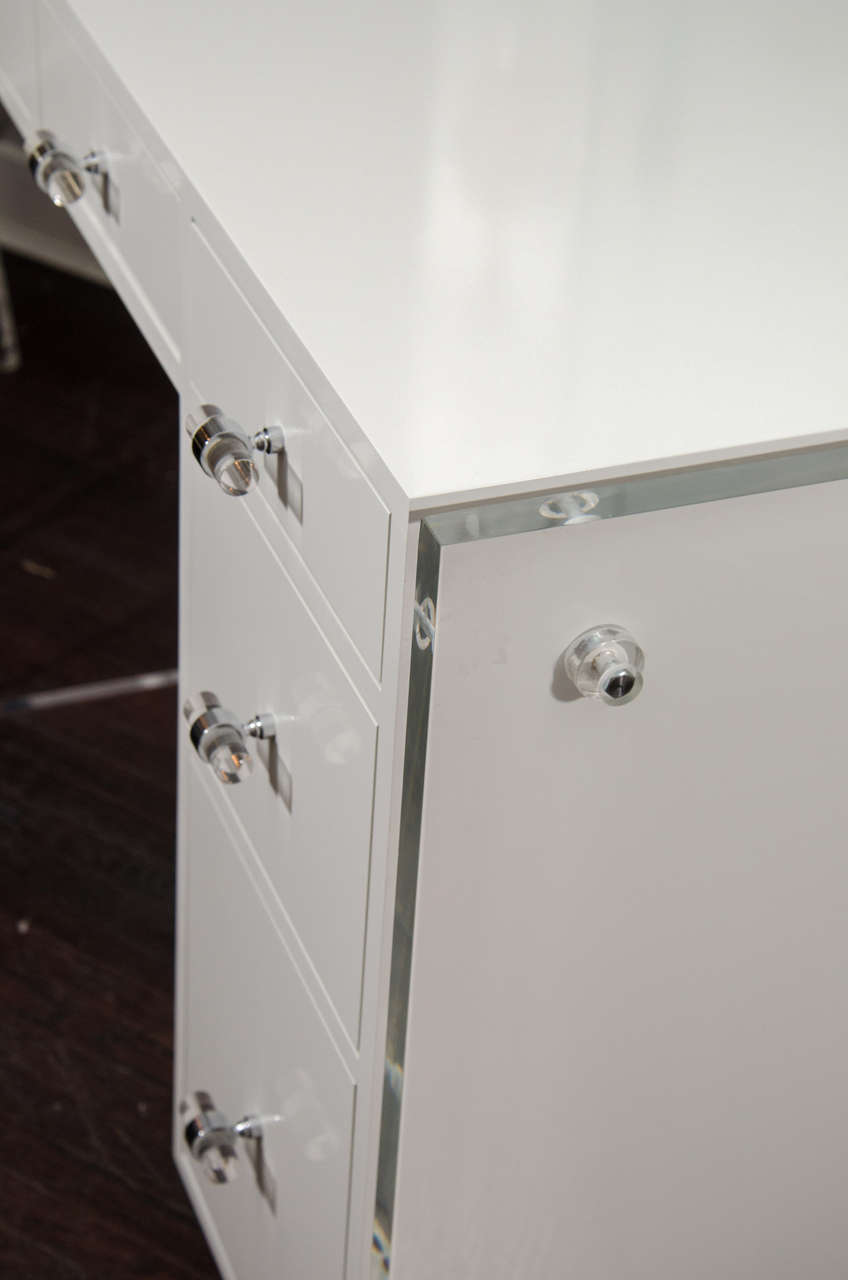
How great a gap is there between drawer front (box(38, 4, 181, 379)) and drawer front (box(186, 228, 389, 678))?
4 cm

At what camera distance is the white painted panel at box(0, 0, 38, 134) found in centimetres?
91

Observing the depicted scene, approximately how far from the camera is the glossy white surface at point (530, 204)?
535 mm

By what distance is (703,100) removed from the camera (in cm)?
74

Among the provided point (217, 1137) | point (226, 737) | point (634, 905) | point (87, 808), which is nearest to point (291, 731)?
point (226, 737)

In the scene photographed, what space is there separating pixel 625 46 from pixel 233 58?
20cm

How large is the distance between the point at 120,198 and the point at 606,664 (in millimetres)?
422

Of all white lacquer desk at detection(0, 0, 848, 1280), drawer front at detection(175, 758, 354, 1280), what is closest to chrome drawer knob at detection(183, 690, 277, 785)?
white lacquer desk at detection(0, 0, 848, 1280)

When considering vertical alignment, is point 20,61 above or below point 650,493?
above

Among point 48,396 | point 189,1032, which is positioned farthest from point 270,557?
point 48,396

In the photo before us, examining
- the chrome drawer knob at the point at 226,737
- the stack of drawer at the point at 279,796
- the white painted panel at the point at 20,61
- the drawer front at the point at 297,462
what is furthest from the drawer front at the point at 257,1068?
the white painted panel at the point at 20,61

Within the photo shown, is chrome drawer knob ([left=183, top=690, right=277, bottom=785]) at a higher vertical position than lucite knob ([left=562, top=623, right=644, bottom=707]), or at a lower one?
lower

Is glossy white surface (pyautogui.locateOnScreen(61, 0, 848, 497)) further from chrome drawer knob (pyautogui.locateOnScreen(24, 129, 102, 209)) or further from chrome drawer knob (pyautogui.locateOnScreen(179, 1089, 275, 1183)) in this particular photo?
chrome drawer knob (pyautogui.locateOnScreen(179, 1089, 275, 1183))

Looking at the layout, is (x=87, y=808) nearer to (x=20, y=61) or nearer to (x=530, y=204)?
(x=20, y=61)

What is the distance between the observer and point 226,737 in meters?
0.70
